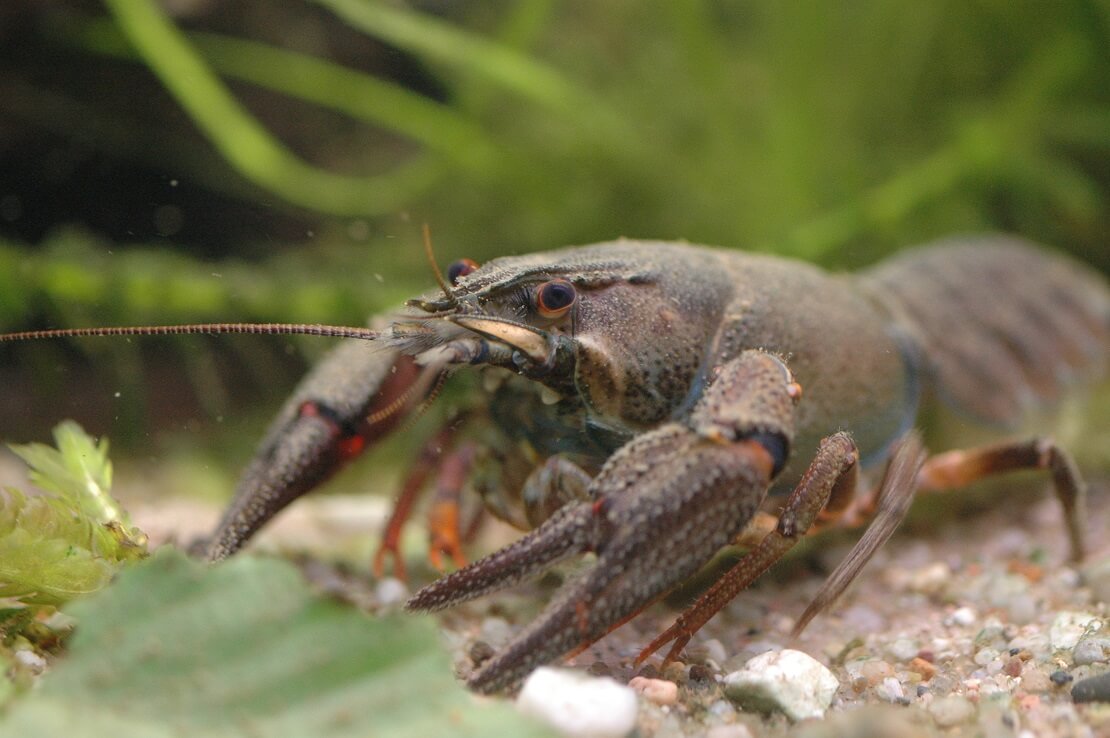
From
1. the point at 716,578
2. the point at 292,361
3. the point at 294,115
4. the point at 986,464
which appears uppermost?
the point at 294,115

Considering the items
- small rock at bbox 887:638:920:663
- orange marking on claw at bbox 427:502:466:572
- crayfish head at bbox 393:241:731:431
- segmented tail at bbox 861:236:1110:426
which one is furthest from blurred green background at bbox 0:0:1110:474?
small rock at bbox 887:638:920:663

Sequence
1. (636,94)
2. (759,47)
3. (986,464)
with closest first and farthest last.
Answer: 1. (986,464)
2. (759,47)
3. (636,94)

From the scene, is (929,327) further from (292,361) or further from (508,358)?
(292,361)

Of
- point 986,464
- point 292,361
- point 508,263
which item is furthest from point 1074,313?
point 292,361

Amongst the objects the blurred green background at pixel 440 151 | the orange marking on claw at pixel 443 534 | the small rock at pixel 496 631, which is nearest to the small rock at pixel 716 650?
the small rock at pixel 496 631

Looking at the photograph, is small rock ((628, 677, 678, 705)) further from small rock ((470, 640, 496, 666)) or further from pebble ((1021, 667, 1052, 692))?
pebble ((1021, 667, 1052, 692))

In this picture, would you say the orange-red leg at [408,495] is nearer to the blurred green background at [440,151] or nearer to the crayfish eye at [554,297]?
the crayfish eye at [554,297]
